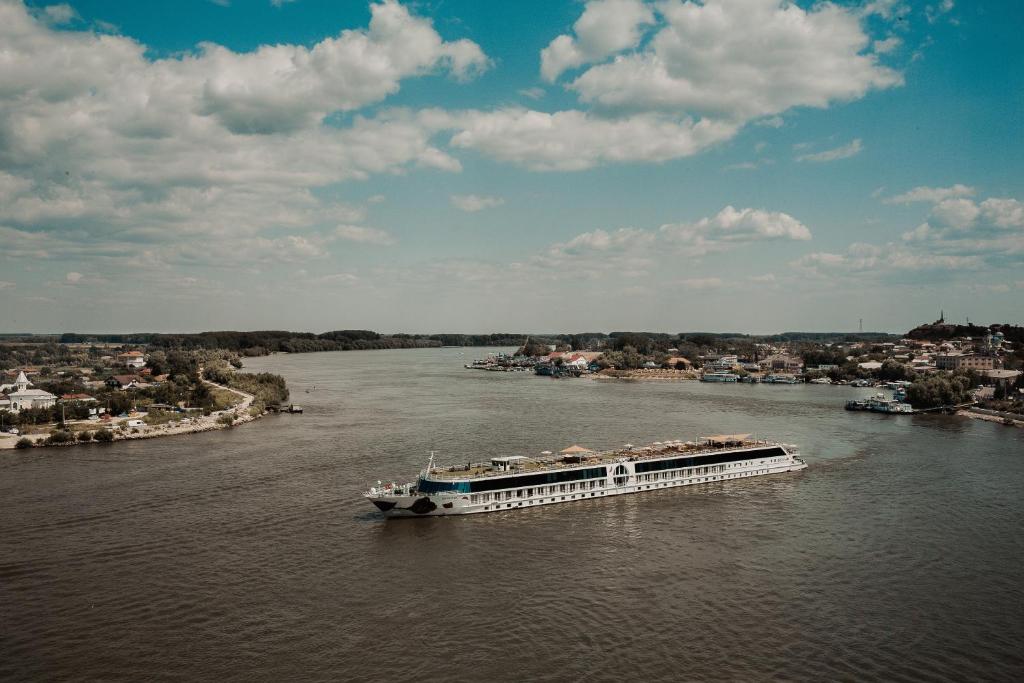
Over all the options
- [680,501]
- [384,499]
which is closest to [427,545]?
[384,499]

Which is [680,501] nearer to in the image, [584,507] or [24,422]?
[584,507]

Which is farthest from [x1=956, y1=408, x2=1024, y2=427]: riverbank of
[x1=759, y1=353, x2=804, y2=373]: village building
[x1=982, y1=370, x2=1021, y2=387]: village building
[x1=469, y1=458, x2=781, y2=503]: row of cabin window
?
[x1=759, y1=353, x2=804, y2=373]: village building

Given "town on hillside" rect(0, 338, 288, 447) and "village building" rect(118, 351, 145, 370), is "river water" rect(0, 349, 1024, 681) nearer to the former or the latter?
"town on hillside" rect(0, 338, 288, 447)

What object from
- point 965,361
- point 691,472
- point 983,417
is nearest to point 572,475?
point 691,472

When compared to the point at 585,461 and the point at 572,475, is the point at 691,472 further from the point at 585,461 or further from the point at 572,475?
the point at 572,475

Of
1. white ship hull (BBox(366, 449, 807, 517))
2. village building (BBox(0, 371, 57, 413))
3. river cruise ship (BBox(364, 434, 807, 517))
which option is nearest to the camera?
white ship hull (BBox(366, 449, 807, 517))

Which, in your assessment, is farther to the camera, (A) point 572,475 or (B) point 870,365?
(B) point 870,365

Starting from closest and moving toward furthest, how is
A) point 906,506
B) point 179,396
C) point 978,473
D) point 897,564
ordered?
point 897,564 → point 906,506 → point 978,473 → point 179,396
